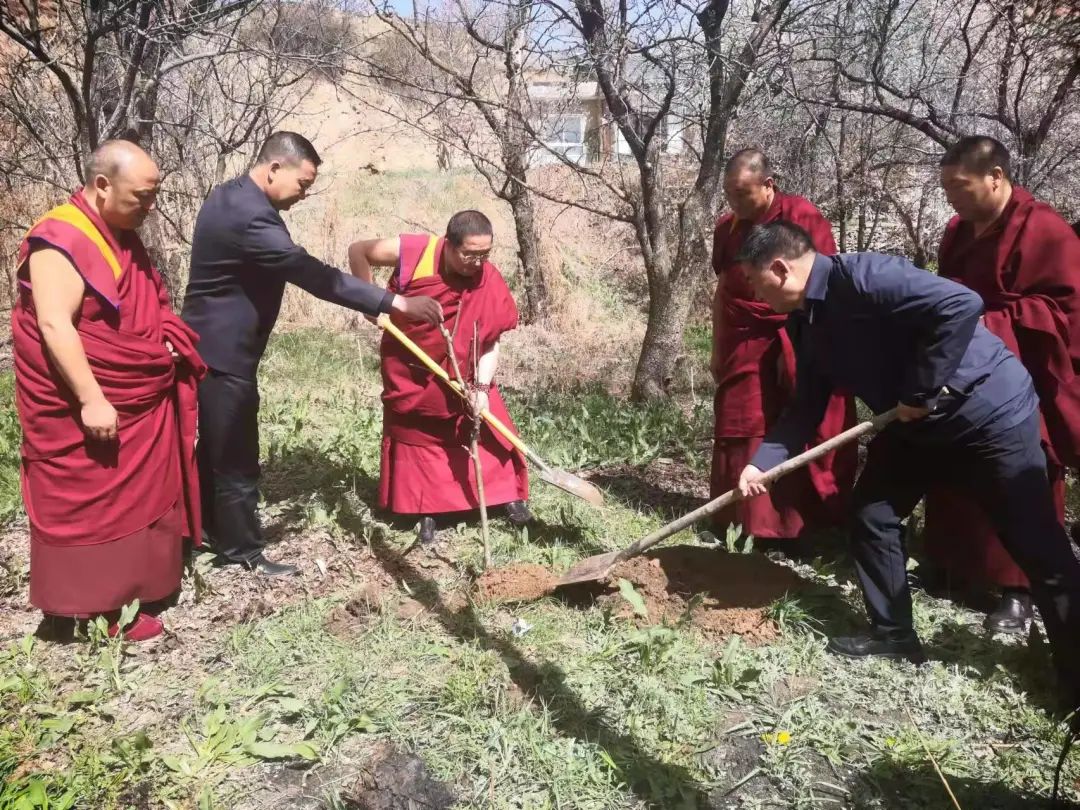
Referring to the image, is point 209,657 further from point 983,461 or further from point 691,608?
point 983,461

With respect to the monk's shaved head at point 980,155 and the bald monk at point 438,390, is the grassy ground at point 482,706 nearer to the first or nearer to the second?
the bald monk at point 438,390

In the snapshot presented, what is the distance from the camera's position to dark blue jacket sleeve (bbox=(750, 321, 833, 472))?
9.57ft

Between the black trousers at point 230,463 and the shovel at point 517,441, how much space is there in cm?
70

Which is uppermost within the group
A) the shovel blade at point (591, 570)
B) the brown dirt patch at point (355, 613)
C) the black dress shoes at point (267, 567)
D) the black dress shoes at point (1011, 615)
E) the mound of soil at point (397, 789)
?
the shovel blade at point (591, 570)

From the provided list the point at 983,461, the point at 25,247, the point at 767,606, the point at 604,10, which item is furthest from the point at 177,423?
the point at 604,10

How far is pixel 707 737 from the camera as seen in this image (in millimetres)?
2588

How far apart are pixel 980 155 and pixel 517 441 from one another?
87.1 inches

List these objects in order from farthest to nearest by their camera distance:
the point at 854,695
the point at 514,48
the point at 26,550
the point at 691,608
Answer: the point at 514,48 → the point at 26,550 → the point at 691,608 → the point at 854,695

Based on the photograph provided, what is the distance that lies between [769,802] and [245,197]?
2.92m

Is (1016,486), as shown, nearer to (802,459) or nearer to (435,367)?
(802,459)

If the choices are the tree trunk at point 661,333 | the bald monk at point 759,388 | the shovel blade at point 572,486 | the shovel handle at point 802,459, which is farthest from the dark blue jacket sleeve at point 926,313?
the tree trunk at point 661,333

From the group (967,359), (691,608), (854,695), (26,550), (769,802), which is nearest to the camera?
(769,802)

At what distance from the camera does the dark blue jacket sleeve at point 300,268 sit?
3.24 m

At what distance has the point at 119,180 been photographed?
2.80 m
